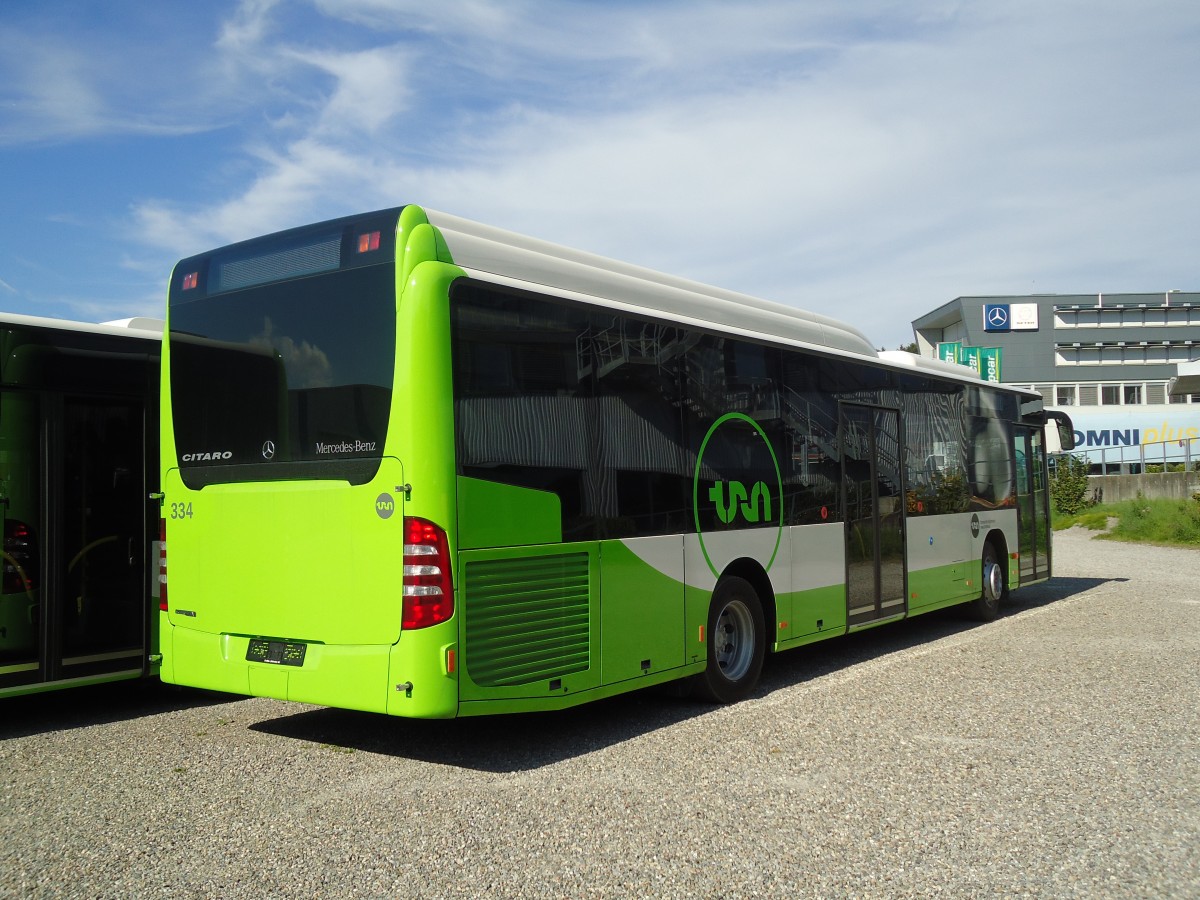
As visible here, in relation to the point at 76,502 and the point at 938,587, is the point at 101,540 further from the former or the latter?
the point at 938,587

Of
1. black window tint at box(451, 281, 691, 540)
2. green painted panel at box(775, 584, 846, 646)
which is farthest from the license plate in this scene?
green painted panel at box(775, 584, 846, 646)

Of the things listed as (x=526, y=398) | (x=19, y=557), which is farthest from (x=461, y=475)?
(x=19, y=557)

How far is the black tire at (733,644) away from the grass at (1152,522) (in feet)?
66.8

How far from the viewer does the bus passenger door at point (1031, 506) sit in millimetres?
14367

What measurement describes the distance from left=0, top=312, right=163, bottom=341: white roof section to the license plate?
2.95 meters

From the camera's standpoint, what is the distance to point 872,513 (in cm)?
1044

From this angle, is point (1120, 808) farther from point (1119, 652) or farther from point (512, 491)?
point (1119, 652)

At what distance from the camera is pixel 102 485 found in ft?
26.5

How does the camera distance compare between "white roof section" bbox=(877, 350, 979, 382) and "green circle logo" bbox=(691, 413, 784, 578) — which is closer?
"green circle logo" bbox=(691, 413, 784, 578)

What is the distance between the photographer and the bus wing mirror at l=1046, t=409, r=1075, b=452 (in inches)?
606

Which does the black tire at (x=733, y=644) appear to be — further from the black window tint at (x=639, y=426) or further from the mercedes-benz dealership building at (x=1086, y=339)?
the mercedes-benz dealership building at (x=1086, y=339)

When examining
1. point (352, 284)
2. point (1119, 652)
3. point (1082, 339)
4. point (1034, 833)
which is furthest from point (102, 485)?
point (1082, 339)

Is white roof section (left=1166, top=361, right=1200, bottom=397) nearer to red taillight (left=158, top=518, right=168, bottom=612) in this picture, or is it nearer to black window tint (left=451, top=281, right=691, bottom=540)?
black window tint (left=451, top=281, right=691, bottom=540)

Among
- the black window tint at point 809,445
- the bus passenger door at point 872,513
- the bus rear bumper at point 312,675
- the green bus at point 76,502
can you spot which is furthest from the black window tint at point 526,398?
the bus passenger door at point 872,513
